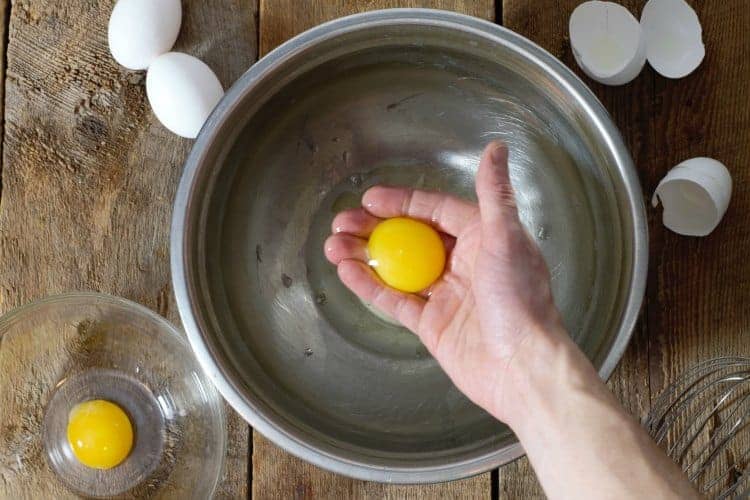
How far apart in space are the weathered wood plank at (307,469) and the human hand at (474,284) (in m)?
0.23

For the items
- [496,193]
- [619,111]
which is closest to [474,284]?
[496,193]

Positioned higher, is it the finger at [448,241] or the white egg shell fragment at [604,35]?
the white egg shell fragment at [604,35]

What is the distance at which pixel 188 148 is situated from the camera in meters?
1.18

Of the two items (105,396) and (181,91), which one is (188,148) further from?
(105,396)

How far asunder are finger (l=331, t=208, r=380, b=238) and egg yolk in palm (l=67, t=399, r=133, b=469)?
0.42 m

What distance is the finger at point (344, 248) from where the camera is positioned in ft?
3.80

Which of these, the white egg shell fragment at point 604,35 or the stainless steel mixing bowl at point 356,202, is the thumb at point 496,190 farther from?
the white egg shell fragment at point 604,35

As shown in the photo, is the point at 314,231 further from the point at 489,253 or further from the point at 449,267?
the point at 489,253

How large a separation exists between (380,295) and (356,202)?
16 cm

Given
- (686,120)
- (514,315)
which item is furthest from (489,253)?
(686,120)

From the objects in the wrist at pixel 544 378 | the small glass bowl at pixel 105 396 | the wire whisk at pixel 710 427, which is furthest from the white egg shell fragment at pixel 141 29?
the wire whisk at pixel 710 427

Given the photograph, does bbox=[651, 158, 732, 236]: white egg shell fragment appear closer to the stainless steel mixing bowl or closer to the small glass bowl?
the stainless steel mixing bowl

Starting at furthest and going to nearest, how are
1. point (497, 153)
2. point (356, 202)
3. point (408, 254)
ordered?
point (356, 202) < point (408, 254) < point (497, 153)

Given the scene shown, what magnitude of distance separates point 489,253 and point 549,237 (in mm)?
275
